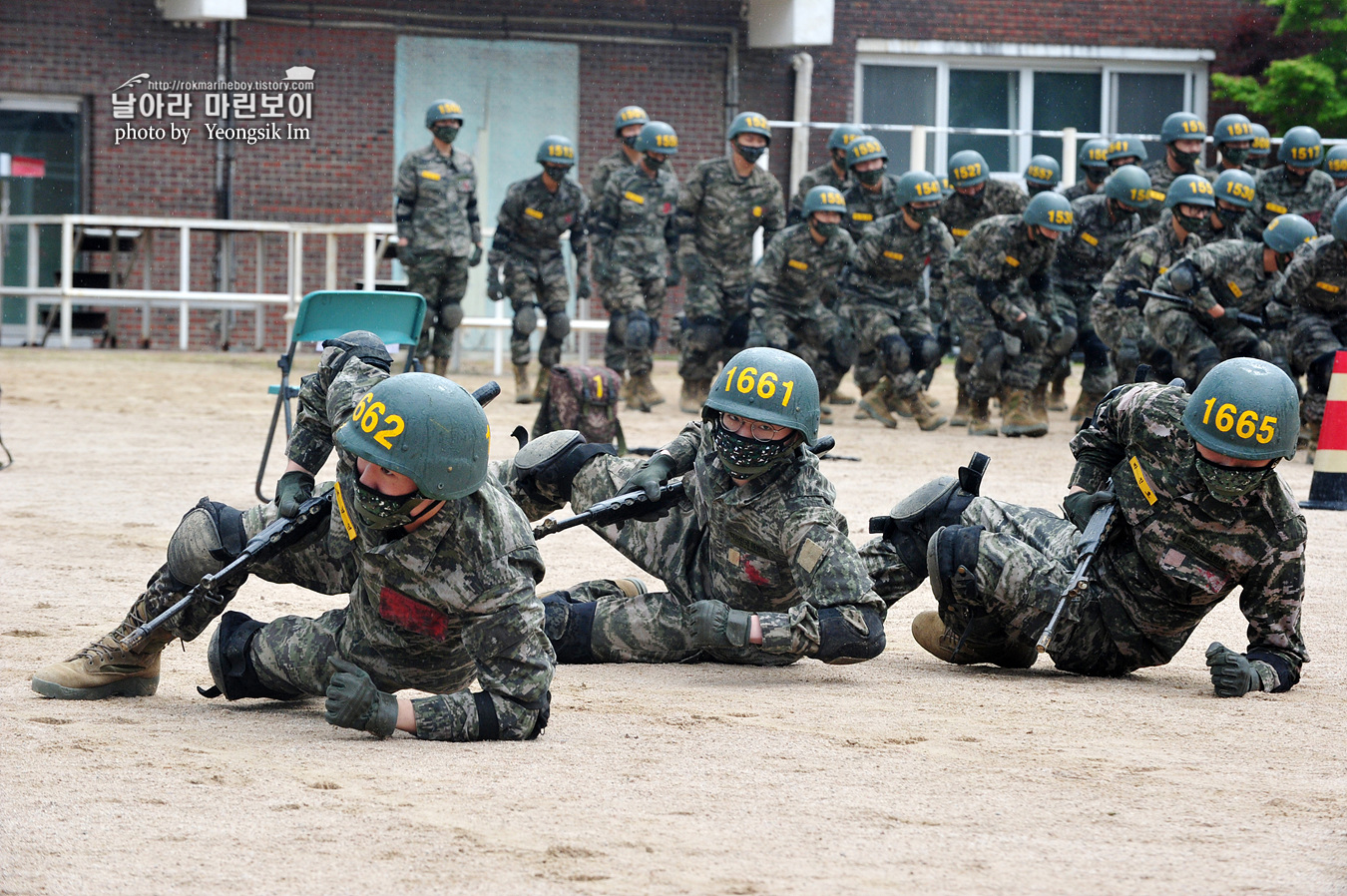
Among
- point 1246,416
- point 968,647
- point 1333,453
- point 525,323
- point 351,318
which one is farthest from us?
point 525,323

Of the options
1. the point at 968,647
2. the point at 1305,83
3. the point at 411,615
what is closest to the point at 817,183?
the point at 1305,83

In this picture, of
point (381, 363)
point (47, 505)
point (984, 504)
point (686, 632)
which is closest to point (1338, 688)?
point (984, 504)

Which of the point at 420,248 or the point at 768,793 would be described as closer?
the point at 768,793

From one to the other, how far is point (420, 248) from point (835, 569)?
966 cm

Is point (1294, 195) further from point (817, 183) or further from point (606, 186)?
point (606, 186)

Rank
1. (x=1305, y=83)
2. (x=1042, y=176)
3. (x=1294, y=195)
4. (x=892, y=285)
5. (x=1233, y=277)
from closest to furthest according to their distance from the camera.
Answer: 1. (x=1233, y=277)
2. (x=892, y=285)
3. (x=1294, y=195)
4. (x=1042, y=176)
5. (x=1305, y=83)

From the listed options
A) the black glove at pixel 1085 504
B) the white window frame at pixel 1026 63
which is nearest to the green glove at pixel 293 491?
the black glove at pixel 1085 504

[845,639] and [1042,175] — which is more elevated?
[1042,175]

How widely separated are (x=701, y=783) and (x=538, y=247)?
11184 mm

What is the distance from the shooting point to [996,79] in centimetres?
2172

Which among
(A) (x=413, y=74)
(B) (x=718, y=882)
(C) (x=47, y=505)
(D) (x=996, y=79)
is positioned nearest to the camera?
(B) (x=718, y=882)

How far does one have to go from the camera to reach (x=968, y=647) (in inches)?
240

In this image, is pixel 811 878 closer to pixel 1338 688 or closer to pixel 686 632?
pixel 686 632

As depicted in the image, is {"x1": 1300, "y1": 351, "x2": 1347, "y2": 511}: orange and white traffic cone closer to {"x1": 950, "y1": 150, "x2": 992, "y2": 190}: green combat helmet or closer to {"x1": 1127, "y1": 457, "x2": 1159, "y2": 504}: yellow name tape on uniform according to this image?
{"x1": 1127, "y1": 457, "x2": 1159, "y2": 504}: yellow name tape on uniform
